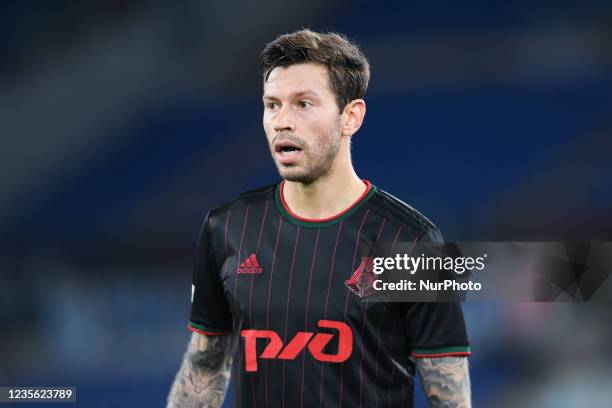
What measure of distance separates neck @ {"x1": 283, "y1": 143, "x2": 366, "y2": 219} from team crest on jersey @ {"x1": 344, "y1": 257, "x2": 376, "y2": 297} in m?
0.23

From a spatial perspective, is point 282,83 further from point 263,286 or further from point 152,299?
point 152,299

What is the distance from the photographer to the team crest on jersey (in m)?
3.01

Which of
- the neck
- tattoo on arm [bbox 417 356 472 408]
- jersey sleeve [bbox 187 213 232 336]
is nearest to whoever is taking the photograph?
tattoo on arm [bbox 417 356 472 408]

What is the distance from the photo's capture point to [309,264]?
3.10 metres

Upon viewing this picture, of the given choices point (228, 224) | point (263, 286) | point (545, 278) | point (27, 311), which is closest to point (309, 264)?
point (263, 286)

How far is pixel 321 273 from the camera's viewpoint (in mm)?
3072

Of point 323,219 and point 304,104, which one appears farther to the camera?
point 323,219

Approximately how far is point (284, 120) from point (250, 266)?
0.60 metres

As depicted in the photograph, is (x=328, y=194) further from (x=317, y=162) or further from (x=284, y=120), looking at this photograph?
(x=284, y=120)

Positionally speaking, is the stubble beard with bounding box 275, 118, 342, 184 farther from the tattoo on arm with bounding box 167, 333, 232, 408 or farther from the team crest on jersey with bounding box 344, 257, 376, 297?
the tattoo on arm with bounding box 167, 333, 232, 408

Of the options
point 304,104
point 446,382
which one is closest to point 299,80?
point 304,104

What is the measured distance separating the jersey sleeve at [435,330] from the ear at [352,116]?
2.31ft

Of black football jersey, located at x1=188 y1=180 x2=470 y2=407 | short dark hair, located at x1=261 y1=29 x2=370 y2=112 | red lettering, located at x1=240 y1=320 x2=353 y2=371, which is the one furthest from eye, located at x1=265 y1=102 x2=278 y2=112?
red lettering, located at x1=240 y1=320 x2=353 y2=371

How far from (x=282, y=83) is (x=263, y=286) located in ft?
2.54
